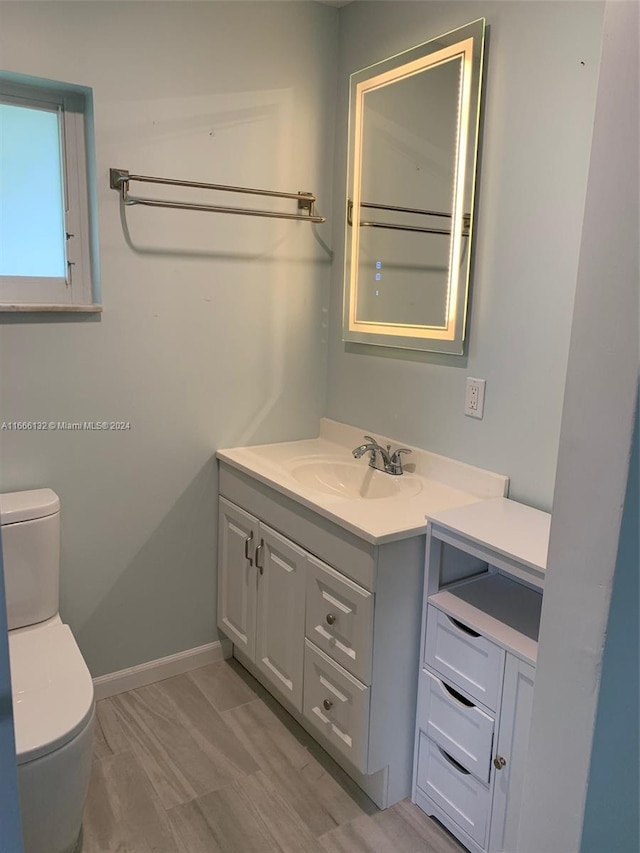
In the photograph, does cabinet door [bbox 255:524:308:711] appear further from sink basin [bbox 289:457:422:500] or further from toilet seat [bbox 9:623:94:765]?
toilet seat [bbox 9:623:94:765]

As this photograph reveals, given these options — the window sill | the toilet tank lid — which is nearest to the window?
the window sill

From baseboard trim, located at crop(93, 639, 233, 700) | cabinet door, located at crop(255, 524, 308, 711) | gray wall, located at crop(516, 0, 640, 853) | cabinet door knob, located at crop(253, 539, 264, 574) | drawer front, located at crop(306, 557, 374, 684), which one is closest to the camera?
gray wall, located at crop(516, 0, 640, 853)

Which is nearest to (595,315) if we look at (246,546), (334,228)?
(246,546)

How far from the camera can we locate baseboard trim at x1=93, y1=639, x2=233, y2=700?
7.55ft

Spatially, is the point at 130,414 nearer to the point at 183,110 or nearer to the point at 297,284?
the point at 297,284

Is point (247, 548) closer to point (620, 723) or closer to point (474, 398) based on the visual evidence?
point (474, 398)

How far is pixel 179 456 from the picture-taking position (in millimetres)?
2318

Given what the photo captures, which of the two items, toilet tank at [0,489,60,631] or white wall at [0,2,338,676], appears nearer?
toilet tank at [0,489,60,631]

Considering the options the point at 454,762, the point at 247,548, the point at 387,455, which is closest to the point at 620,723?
the point at 454,762

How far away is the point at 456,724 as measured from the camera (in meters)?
1.65

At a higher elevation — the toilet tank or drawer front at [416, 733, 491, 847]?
the toilet tank

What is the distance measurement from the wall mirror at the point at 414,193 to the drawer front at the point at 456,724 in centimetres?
99

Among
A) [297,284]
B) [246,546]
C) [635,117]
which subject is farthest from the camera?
[297,284]

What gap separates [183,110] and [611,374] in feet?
6.09
